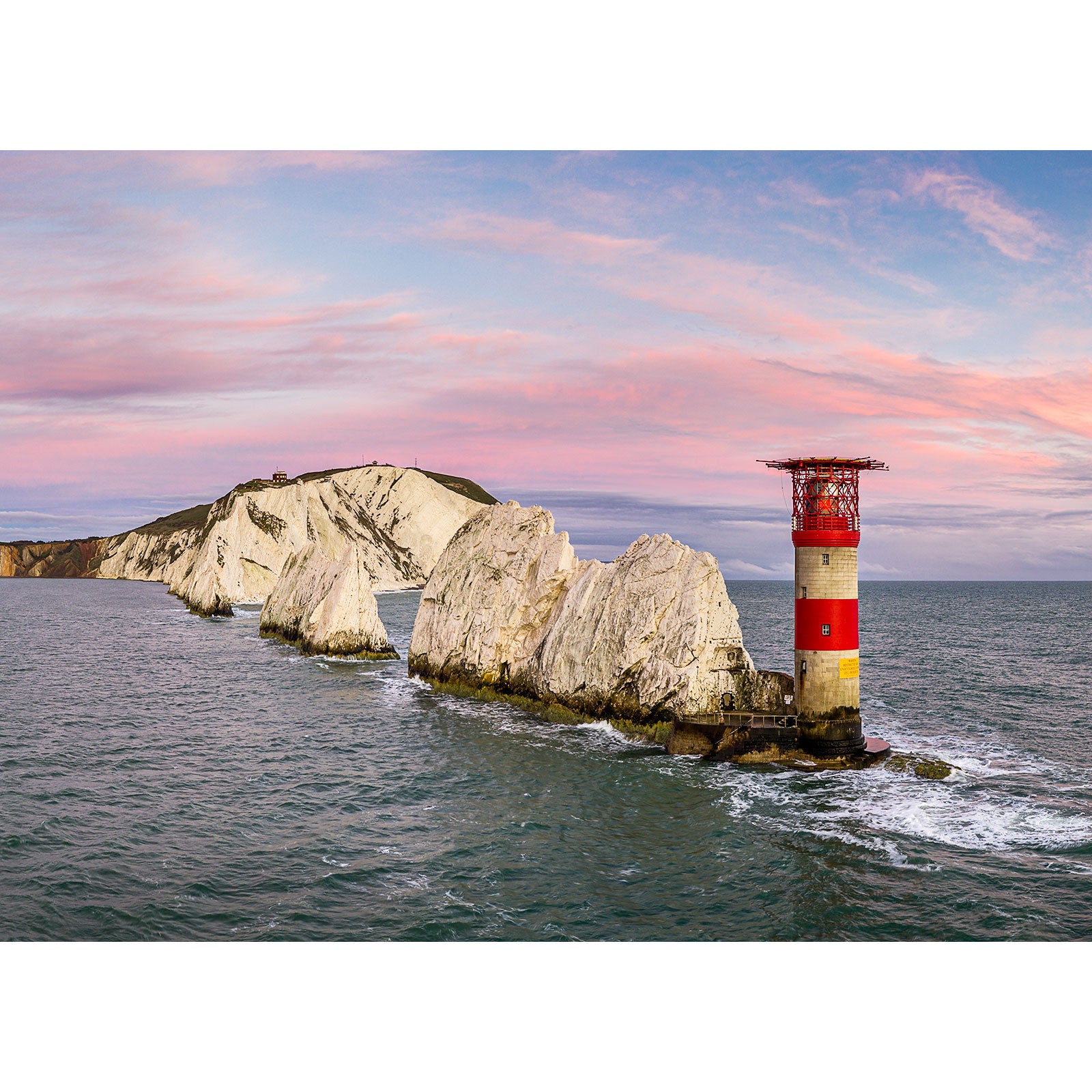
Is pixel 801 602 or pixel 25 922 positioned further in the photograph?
pixel 801 602

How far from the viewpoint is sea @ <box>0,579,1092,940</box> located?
61.4ft

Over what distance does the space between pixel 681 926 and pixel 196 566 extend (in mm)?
133704

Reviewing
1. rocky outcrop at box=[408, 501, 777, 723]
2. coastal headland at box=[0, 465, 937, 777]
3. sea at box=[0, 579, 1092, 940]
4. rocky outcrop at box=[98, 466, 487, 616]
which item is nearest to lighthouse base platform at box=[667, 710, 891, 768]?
coastal headland at box=[0, 465, 937, 777]

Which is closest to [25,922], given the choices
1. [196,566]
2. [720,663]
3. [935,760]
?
[720,663]

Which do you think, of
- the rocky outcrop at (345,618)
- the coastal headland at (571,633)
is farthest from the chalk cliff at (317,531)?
the coastal headland at (571,633)

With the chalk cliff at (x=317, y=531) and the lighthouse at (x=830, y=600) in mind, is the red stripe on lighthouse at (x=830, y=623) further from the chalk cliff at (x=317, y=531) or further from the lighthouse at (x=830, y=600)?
the chalk cliff at (x=317, y=531)

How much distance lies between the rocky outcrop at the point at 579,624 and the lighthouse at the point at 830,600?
3.98m

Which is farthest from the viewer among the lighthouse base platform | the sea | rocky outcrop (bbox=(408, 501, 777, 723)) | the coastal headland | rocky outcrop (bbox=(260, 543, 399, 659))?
rocky outcrop (bbox=(260, 543, 399, 659))

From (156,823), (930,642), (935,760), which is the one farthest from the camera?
(930,642)

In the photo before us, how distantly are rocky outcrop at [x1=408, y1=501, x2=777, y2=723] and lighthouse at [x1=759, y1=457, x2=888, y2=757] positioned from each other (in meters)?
3.98

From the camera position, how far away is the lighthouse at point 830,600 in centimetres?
3369

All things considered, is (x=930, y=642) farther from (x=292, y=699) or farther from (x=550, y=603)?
(x=292, y=699)

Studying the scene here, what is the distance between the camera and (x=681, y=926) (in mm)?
18172

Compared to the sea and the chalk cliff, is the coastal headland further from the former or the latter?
the chalk cliff
